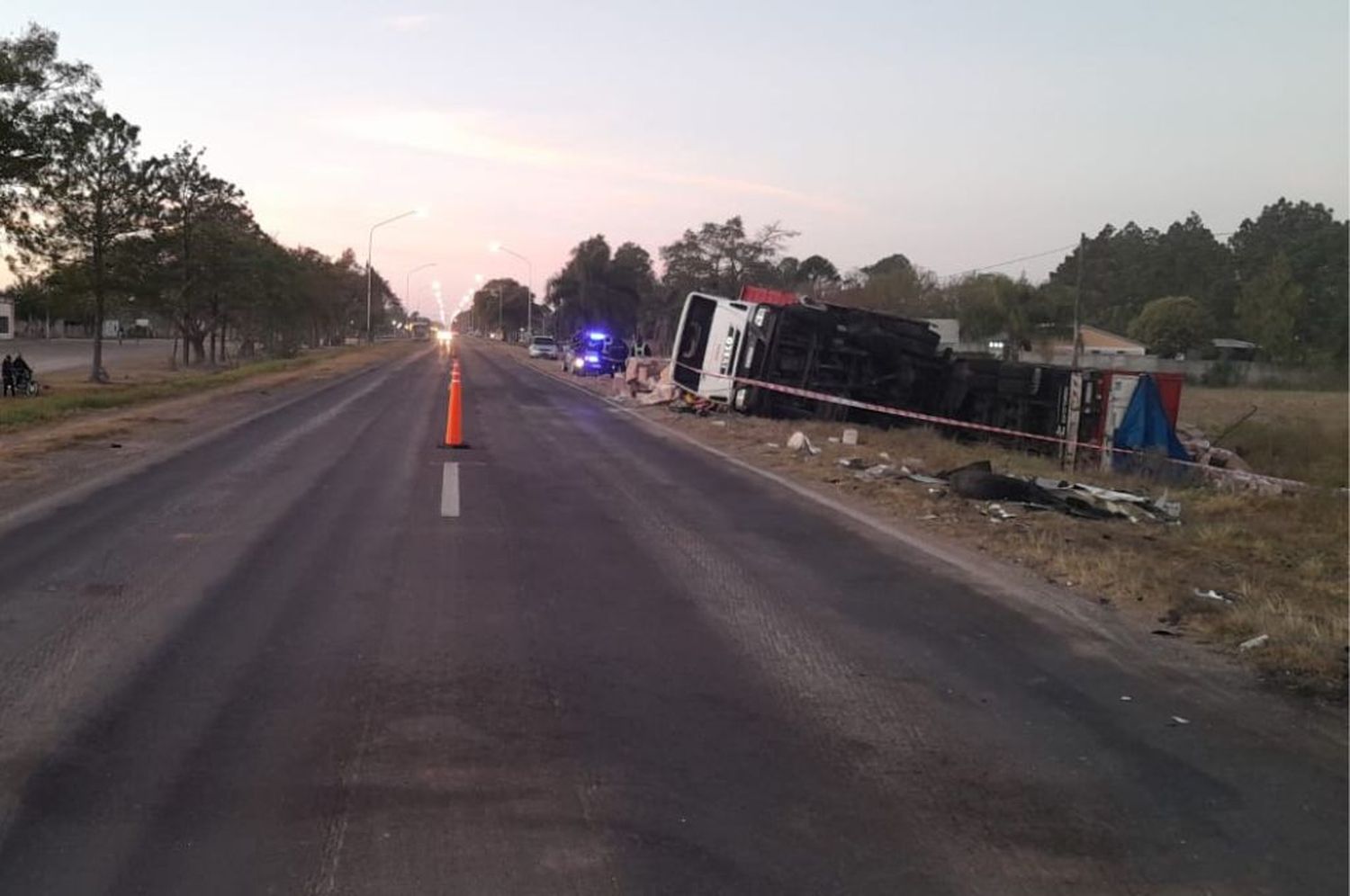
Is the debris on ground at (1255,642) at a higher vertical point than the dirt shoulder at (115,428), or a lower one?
higher

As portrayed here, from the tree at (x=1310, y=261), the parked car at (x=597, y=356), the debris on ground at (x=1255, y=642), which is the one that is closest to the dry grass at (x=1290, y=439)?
the debris on ground at (x=1255, y=642)

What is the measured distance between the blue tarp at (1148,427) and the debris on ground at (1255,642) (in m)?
11.8

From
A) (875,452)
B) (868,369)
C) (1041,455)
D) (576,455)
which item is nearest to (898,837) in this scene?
(576,455)

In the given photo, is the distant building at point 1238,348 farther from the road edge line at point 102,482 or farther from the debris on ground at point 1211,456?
the road edge line at point 102,482

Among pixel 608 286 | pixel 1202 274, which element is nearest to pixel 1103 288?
pixel 1202 274

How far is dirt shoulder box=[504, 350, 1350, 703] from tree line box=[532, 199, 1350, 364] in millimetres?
37972

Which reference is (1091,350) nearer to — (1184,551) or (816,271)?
(816,271)

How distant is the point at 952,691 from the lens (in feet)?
17.9

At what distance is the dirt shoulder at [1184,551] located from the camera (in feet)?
21.3

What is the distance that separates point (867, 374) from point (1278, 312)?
2260 inches

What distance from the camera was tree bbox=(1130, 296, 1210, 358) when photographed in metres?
77.1

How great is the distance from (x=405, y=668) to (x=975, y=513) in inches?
274

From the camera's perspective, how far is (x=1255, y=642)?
6.36 metres

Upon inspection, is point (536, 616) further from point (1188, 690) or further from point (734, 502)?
point (734, 502)
